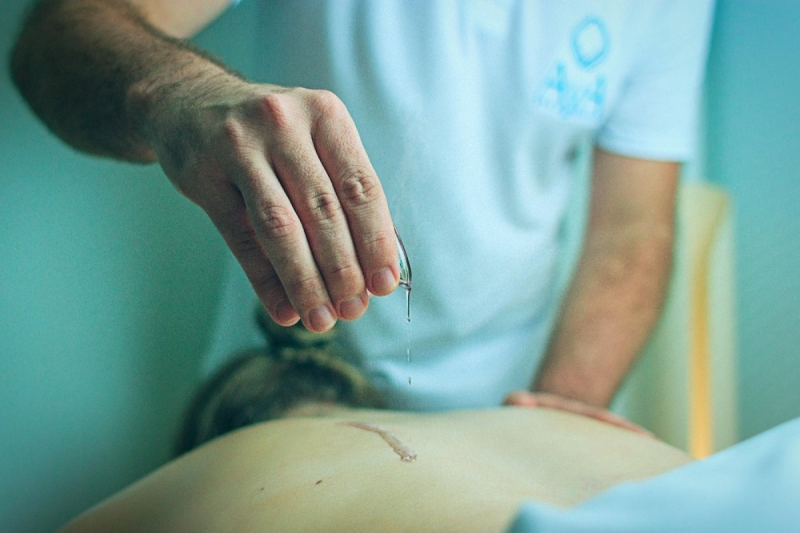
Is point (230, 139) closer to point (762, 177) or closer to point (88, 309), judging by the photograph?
point (88, 309)

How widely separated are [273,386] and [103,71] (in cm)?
37

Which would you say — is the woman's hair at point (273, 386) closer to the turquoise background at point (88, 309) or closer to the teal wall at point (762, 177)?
the turquoise background at point (88, 309)

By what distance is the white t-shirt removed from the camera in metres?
0.59

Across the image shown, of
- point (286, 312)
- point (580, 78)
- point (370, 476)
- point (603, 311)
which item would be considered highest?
point (580, 78)

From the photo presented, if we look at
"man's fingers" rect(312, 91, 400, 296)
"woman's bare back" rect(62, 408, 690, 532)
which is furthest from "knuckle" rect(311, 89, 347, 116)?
"woman's bare back" rect(62, 408, 690, 532)

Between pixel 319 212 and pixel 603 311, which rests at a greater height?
pixel 319 212

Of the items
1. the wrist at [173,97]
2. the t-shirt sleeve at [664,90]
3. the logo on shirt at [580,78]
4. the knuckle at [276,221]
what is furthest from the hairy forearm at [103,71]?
the t-shirt sleeve at [664,90]

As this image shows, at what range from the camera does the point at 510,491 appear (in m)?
0.50

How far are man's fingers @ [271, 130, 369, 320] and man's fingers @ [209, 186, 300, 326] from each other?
0.12 ft

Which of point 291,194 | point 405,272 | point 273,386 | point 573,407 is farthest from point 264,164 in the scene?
point 573,407

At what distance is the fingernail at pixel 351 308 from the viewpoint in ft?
1.41

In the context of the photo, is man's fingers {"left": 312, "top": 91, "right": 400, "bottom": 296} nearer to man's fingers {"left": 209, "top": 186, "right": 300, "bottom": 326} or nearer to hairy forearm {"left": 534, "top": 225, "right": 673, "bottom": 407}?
man's fingers {"left": 209, "top": 186, "right": 300, "bottom": 326}

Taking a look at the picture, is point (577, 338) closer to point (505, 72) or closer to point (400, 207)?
point (505, 72)

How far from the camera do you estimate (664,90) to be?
1.09m
